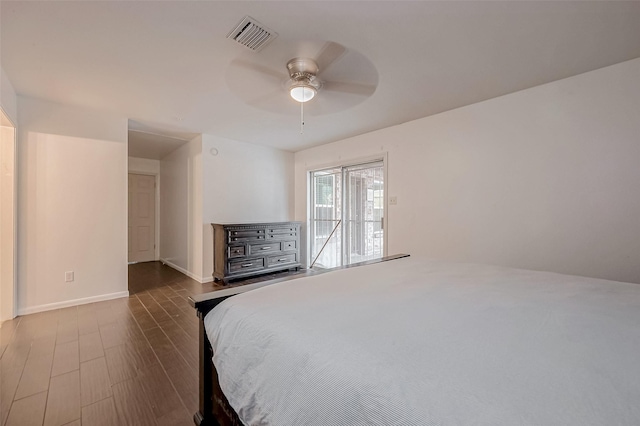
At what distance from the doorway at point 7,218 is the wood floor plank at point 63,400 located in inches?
64.0

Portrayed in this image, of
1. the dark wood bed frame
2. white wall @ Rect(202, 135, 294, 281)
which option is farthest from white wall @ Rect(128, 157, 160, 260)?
the dark wood bed frame

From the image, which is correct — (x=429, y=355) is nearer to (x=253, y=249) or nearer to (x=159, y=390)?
(x=159, y=390)

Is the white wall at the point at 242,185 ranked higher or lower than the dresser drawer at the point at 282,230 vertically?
higher

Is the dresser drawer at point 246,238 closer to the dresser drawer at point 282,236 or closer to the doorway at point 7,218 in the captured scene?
the dresser drawer at point 282,236

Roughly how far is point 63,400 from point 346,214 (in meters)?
3.69

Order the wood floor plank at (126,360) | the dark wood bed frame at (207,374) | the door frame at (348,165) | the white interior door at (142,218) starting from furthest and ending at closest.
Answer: the white interior door at (142,218) < the door frame at (348,165) < the wood floor plank at (126,360) < the dark wood bed frame at (207,374)

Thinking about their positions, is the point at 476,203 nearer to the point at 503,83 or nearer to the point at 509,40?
the point at 503,83

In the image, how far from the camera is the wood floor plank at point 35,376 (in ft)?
A: 5.10

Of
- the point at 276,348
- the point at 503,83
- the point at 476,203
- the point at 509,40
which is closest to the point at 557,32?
the point at 509,40

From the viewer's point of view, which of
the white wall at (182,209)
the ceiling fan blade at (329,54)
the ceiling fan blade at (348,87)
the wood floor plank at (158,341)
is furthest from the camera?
the white wall at (182,209)

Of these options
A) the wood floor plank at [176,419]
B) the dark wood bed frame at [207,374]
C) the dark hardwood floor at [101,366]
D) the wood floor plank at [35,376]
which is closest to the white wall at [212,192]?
the dark hardwood floor at [101,366]

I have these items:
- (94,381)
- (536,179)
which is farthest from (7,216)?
(536,179)

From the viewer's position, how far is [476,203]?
2807mm

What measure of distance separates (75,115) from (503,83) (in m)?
4.54
